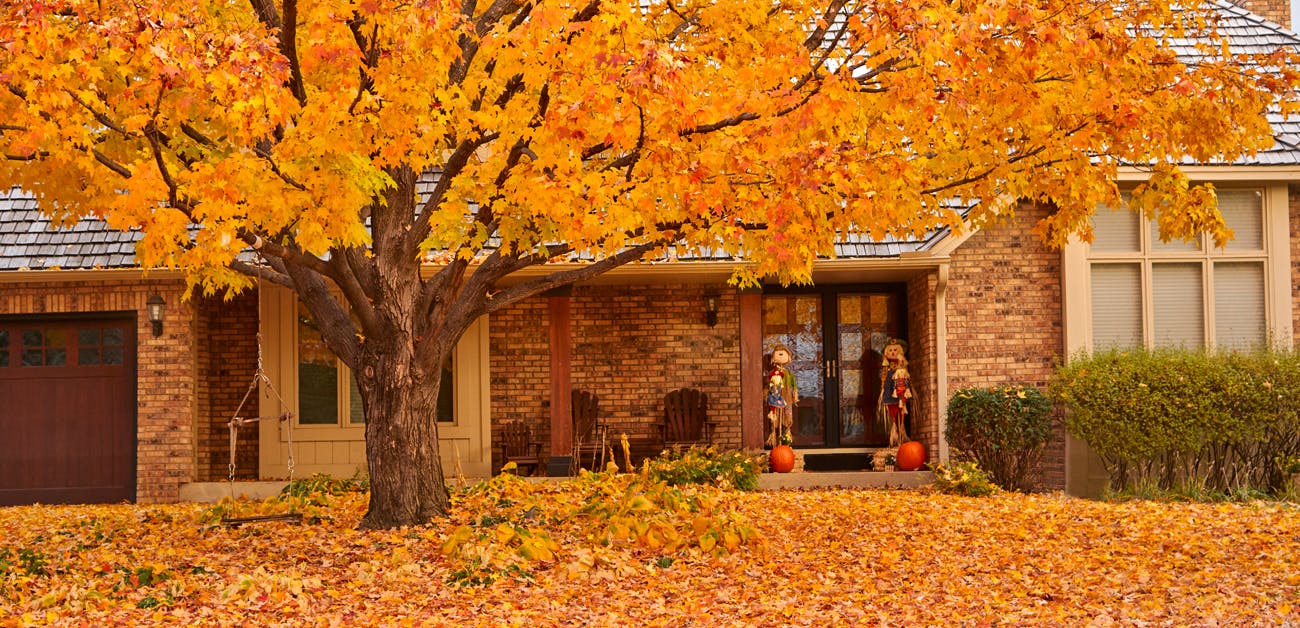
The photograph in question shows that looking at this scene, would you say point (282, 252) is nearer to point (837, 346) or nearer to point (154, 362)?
point (154, 362)

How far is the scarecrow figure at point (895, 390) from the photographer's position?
1478cm

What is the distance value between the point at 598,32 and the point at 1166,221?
5.11m

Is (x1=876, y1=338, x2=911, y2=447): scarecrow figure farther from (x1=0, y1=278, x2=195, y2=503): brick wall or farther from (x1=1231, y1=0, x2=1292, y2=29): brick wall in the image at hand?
(x1=0, y1=278, x2=195, y2=503): brick wall

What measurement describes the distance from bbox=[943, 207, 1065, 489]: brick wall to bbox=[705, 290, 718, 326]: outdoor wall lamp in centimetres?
280

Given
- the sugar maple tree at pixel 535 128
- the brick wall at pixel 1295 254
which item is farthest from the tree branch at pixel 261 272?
the brick wall at pixel 1295 254

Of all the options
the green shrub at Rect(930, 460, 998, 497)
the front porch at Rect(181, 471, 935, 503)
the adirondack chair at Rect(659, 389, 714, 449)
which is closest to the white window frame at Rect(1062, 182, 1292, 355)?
the green shrub at Rect(930, 460, 998, 497)

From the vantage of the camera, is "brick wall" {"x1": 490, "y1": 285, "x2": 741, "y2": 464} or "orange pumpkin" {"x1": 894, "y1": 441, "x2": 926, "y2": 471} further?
"brick wall" {"x1": 490, "y1": 285, "x2": 741, "y2": 464}

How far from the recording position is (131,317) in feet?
47.8

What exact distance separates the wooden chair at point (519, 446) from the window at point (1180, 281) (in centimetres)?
632

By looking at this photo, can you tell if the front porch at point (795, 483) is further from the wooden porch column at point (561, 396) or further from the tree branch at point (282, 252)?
the tree branch at point (282, 252)

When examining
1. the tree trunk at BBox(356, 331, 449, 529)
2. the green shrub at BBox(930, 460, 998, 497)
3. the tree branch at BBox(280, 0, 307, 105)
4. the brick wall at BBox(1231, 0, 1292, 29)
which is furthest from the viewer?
the brick wall at BBox(1231, 0, 1292, 29)

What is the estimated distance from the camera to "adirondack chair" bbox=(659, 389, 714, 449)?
50.8 ft

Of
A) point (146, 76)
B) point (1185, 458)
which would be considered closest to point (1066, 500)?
point (1185, 458)

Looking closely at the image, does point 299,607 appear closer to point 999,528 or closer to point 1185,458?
point 999,528
